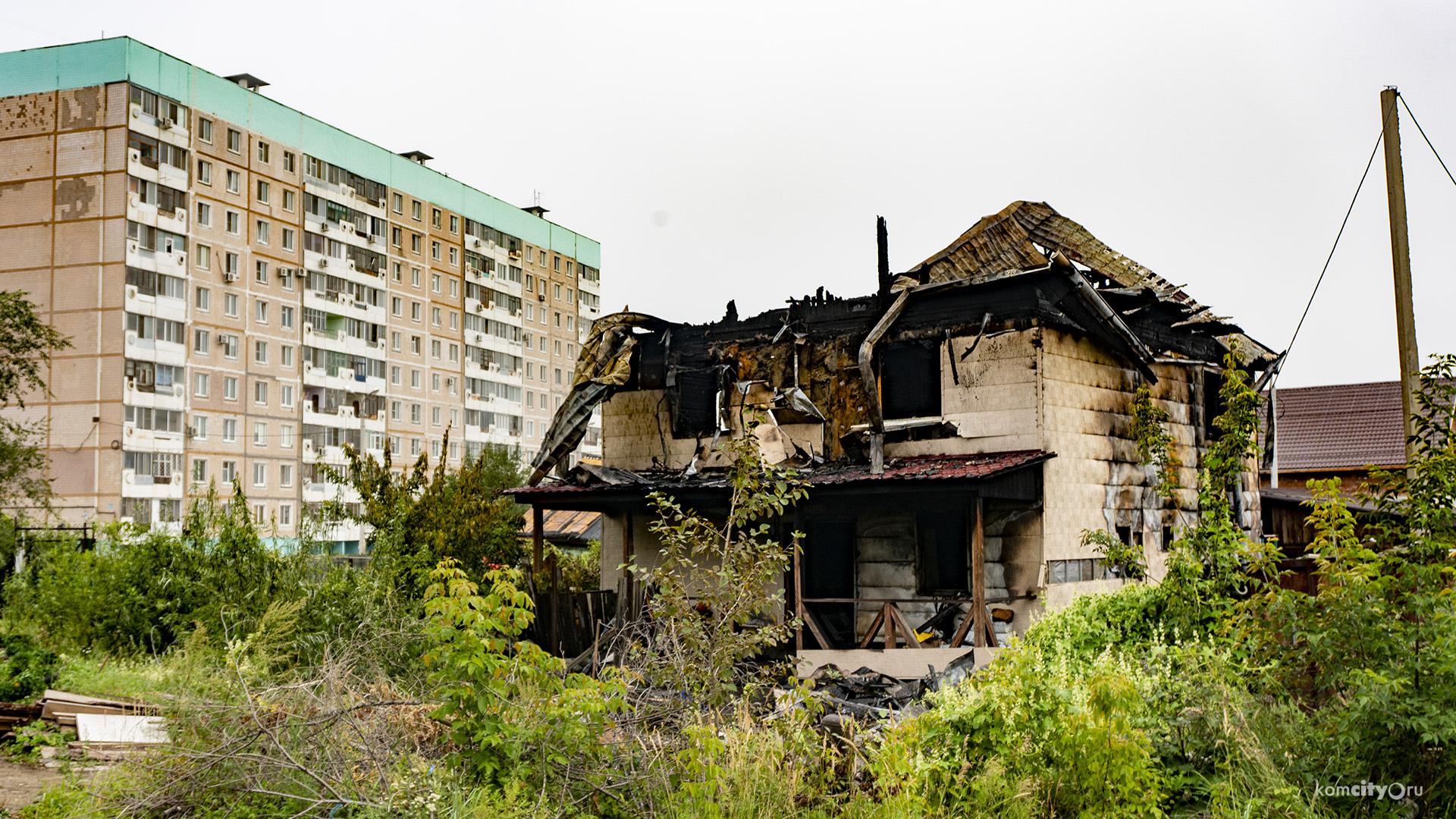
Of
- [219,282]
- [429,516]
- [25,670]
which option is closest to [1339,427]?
[429,516]

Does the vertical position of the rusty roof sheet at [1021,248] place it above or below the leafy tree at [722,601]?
above

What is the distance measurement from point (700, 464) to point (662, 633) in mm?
10000

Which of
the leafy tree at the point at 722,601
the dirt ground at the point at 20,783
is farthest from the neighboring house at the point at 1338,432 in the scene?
the dirt ground at the point at 20,783

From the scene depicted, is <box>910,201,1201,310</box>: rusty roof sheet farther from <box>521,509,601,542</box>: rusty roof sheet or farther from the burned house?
<box>521,509,601,542</box>: rusty roof sheet

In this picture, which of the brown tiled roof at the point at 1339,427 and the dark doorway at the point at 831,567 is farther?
the brown tiled roof at the point at 1339,427

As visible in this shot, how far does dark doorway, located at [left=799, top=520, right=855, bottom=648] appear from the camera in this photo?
1605 centimetres

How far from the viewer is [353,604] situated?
12.1 metres

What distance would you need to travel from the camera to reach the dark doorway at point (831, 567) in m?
16.0

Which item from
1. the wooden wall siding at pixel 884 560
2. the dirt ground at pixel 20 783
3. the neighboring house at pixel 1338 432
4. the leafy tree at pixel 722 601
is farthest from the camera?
the neighboring house at pixel 1338 432

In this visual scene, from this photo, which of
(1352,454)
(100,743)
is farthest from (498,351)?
(100,743)

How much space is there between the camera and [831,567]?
1633 cm

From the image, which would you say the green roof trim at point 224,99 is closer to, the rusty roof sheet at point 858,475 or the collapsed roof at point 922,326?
the collapsed roof at point 922,326

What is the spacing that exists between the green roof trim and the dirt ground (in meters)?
36.0

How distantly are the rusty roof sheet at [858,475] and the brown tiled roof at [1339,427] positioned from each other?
21817 millimetres
